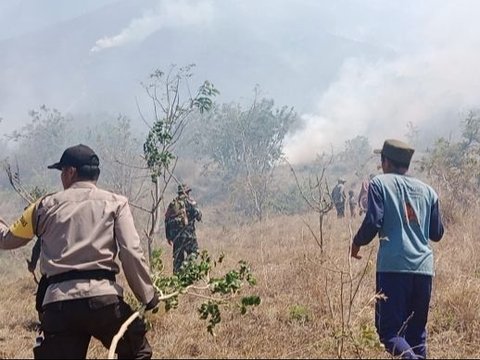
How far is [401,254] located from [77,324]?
197 centimetres

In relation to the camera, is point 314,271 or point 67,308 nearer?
point 67,308

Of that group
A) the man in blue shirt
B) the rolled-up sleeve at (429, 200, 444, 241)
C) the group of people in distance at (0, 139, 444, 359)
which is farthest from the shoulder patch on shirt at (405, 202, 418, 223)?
the group of people in distance at (0, 139, 444, 359)

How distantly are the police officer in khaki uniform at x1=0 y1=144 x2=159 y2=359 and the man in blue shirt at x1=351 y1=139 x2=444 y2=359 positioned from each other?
1.46 metres

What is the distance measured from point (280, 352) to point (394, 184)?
133 cm

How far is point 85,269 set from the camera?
2770 mm

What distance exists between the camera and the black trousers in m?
2.72

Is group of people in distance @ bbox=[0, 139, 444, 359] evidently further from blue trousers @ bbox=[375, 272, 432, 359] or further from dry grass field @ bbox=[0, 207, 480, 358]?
dry grass field @ bbox=[0, 207, 480, 358]

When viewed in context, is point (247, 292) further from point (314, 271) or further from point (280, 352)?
point (280, 352)

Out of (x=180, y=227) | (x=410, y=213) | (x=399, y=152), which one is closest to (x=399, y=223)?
(x=410, y=213)

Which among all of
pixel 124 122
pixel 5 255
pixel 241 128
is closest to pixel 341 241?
pixel 5 255

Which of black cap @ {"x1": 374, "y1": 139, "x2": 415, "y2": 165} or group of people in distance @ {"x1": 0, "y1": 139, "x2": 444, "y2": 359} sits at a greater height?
black cap @ {"x1": 374, "y1": 139, "x2": 415, "y2": 165}

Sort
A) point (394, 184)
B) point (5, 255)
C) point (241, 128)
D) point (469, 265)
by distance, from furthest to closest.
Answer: point (241, 128) < point (5, 255) < point (469, 265) < point (394, 184)

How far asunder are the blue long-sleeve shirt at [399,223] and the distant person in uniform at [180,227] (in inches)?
171

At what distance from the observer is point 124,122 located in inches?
1452
